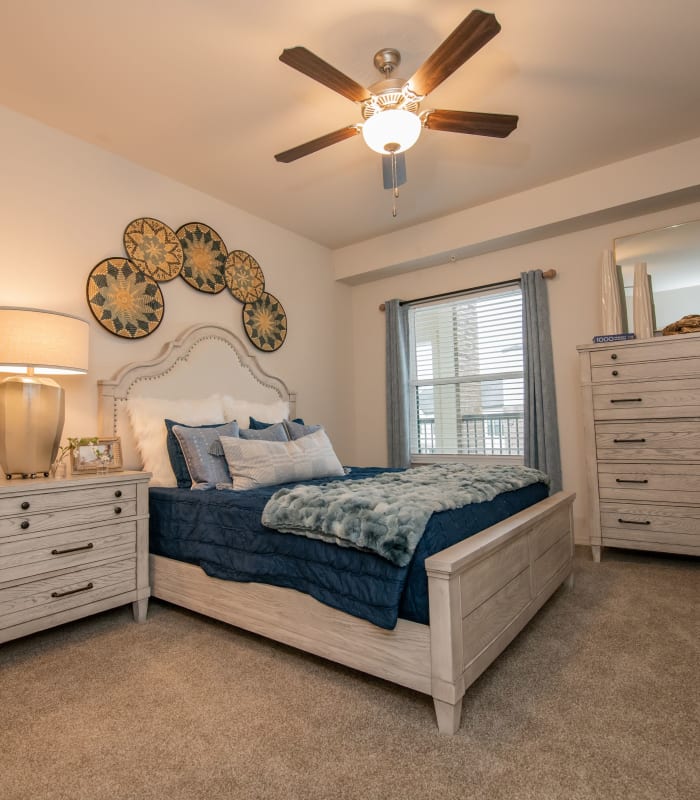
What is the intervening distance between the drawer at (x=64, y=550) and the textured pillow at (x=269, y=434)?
2.95ft

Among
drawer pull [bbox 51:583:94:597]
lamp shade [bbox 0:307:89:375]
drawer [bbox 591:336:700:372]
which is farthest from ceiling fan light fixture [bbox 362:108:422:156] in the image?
drawer pull [bbox 51:583:94:597]

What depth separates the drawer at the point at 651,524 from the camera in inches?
112

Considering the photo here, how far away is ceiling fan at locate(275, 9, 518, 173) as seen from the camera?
5.66 feet

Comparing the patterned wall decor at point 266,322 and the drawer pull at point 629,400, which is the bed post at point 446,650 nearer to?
the drawer pull at point 629,400

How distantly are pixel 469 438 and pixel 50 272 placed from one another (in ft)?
10.8

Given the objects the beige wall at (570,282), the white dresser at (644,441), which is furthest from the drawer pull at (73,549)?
the beige wall at (570,282)

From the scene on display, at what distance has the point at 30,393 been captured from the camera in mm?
2162

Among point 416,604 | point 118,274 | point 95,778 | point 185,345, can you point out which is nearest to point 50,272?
point 118,274

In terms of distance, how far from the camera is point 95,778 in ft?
4.21

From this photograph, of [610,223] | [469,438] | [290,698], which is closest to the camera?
[290,698]

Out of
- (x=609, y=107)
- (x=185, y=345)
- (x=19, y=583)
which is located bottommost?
(x=19, y=583)

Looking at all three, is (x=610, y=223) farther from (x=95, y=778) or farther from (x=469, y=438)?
(x=95, y=778)

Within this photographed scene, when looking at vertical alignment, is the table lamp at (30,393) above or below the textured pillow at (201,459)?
above

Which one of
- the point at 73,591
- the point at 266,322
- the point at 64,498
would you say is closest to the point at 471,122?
the point at 266,322
